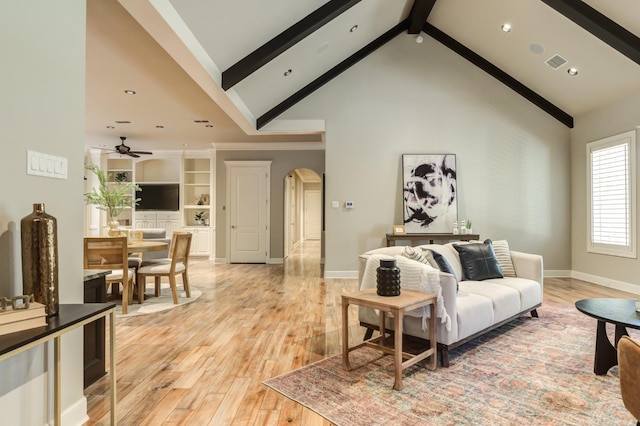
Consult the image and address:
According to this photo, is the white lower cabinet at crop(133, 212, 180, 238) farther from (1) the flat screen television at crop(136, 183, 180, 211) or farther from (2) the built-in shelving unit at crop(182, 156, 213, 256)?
(2) the built-in shelving unit at crop(182, 156, 213, 256)

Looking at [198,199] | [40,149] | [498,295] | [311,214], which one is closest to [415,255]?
[498,295]

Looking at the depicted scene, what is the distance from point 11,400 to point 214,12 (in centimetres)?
301

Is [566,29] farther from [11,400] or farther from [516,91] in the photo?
[11,400]

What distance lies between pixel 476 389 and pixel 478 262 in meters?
1.78

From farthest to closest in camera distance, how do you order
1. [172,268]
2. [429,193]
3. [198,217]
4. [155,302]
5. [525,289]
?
1. [198,217]
2. [429,193]
3. [155,302]
4. [172,268]
5. [525,289]

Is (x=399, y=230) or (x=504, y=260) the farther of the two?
(x=399, y=230)

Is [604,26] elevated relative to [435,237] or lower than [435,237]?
elevated

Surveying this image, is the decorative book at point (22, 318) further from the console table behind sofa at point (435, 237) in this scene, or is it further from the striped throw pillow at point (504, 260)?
the console table behind sofa at point (435, 237)

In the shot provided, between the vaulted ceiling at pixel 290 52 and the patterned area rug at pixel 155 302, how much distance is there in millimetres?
2577

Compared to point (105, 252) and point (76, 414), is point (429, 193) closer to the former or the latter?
point (105, 252)

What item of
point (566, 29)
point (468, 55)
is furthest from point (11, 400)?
point (468, 55)

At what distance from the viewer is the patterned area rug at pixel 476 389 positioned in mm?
2100

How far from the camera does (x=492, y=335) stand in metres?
3.51

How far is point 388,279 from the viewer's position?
8.66 feet
